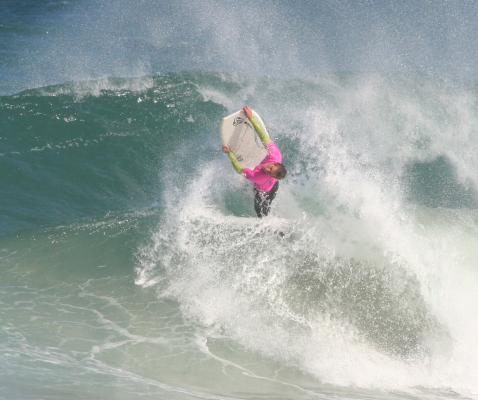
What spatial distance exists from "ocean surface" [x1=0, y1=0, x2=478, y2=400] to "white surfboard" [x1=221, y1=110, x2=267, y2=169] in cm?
87

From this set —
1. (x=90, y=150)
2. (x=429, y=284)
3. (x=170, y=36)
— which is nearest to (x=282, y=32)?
(x=170, y=36)

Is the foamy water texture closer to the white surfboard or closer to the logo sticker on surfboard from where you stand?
the white surfboard

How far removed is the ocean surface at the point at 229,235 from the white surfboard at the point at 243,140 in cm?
87

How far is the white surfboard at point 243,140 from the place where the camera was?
941 cm

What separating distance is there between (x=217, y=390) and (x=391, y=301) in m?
2.99

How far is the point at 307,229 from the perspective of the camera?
8.38 meters

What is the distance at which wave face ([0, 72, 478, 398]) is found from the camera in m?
6.62

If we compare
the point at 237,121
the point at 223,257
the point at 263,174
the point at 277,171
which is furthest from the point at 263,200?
the point at 237,121

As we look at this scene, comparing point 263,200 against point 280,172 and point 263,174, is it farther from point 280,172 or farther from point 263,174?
point 280,172

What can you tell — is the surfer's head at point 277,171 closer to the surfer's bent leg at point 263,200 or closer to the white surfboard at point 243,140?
the surfer's bent leg at point 263,200

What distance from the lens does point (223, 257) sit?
8.47m

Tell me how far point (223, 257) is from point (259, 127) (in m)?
2.11

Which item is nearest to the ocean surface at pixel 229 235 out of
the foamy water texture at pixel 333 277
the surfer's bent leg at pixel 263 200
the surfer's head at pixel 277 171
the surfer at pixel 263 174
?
the foamy water texture at pixel 333 277

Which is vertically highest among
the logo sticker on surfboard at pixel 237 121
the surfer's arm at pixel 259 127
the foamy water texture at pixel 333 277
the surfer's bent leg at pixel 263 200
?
the logo sticker on surfboard at pixel 237 121
